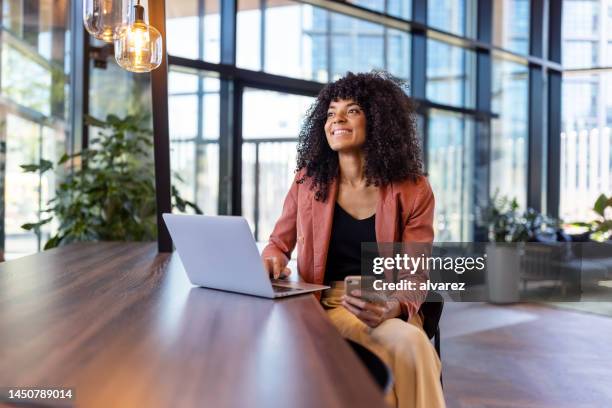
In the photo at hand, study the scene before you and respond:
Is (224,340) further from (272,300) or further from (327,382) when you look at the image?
(272,300)

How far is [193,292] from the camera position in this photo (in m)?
1.58

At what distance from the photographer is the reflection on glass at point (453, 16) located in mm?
6820

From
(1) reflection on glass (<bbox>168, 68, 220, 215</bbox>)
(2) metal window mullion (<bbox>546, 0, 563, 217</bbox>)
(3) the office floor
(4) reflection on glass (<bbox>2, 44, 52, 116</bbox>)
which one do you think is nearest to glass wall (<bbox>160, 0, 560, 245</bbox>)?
(1) reflection on glass (<bbox>168, 68, 220, 215</bbox>)

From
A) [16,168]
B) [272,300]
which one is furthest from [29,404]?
[16,168]

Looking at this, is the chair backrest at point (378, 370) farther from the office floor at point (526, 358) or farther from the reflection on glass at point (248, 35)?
the reflection on glass at point (248, 35)

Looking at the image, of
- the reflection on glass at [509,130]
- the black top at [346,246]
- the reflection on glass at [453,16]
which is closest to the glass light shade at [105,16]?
the black top at [346,246]

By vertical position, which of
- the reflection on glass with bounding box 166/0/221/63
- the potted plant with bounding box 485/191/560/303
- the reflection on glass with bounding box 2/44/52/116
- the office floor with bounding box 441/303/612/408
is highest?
the reflection on glass with bounding box 166/0/221/63

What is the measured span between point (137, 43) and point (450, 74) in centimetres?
562

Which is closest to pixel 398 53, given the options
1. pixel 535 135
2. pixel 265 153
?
pixel 265 153

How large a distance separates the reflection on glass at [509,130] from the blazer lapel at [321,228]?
5.95 metres

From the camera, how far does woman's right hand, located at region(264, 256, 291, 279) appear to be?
1823 mm

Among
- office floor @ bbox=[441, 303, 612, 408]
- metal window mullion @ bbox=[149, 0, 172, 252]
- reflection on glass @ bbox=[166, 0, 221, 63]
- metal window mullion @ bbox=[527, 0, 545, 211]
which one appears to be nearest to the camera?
metal window mullion @ bbox=[149, 0, 172, 252]

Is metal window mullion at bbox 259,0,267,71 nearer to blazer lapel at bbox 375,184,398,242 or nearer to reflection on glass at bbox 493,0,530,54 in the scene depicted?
reflection on glass at bbox 493,0,530,54

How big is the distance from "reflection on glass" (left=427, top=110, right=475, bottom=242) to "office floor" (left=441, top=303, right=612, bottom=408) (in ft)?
5.18
